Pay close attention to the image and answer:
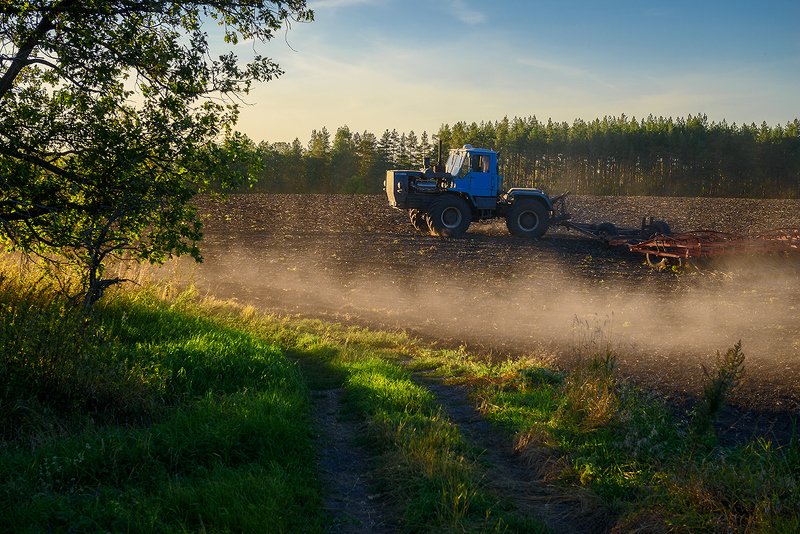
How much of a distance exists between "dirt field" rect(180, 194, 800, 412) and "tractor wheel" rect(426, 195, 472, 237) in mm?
661

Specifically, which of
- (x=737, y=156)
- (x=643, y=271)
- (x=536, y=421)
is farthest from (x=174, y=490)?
(x=737, y=156)

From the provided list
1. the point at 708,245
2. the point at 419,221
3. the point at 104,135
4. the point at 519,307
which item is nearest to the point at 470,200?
the point at 419,221

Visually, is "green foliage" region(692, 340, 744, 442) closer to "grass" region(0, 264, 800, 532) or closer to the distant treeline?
"grass" region(0, 264, 800, 532)

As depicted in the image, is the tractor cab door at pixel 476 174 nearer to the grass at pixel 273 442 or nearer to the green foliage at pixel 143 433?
the grass at pixel 273 442

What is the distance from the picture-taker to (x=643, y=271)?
20188 millimetres

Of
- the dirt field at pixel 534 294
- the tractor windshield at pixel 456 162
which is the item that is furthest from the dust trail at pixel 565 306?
the tractor windshield at pixel 456 162

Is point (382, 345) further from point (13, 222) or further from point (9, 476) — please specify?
point (9, 476)

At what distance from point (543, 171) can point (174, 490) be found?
81.5 meters

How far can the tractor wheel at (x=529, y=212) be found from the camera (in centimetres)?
2750

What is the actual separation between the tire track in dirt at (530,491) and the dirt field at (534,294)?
126 inches

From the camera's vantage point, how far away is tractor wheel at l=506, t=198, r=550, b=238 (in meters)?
27.5

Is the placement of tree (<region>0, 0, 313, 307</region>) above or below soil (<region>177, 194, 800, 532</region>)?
above

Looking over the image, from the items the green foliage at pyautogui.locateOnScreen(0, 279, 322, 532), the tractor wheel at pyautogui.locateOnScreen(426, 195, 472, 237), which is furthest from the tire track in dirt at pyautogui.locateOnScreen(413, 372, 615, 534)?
the tractor wheel at pyautogui.locateOnScreen(426, 195, 472, 237)

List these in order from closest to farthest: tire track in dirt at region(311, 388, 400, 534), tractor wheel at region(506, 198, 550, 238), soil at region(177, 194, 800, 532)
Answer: tire track in dirt at region(311, 388, 400, 534)
soil at region(177, 194, 800, 532)
tractor wheel at region(506, 198, 550, 238)
